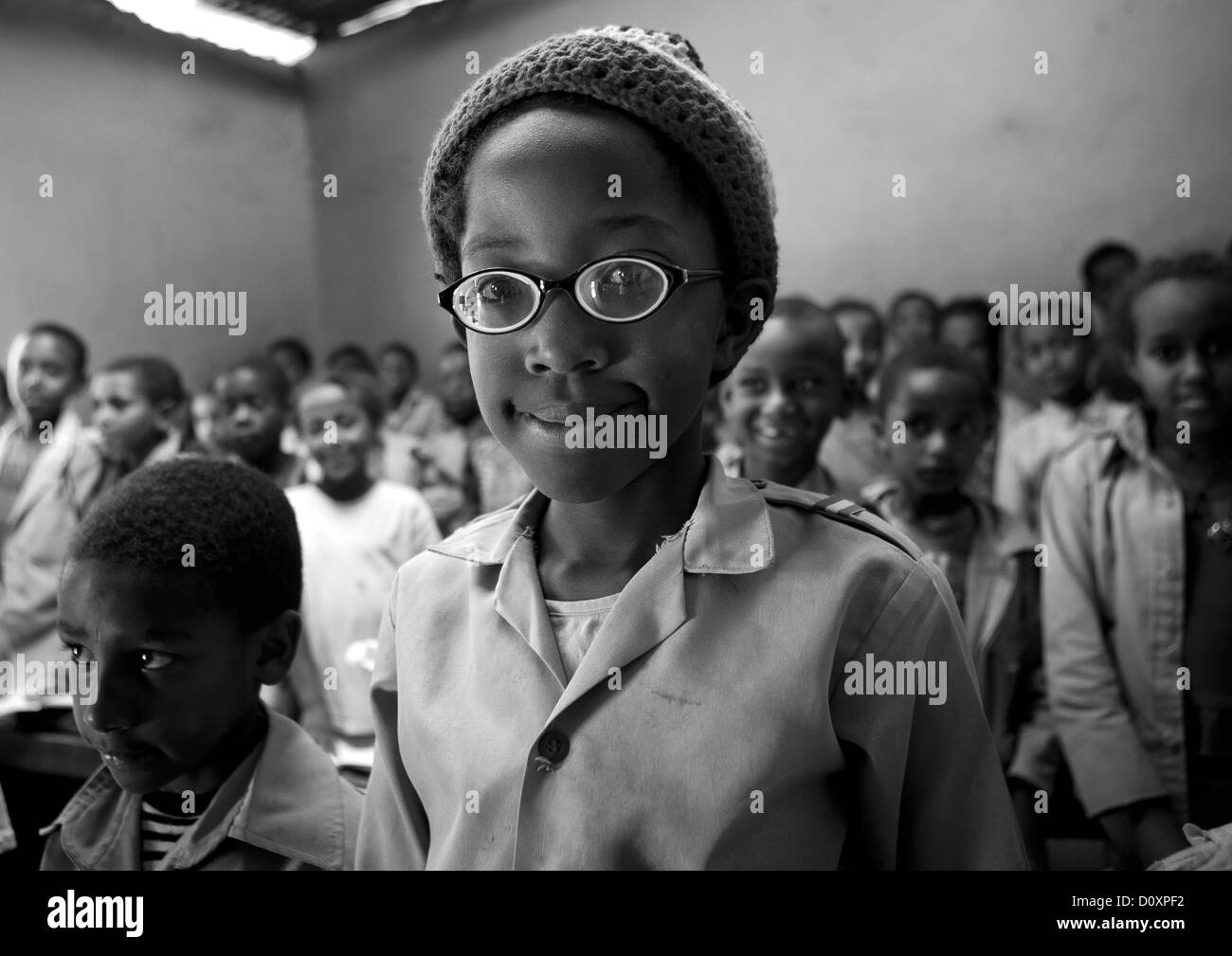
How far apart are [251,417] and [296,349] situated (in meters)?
0.33

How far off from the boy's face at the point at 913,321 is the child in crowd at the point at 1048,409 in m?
0.28

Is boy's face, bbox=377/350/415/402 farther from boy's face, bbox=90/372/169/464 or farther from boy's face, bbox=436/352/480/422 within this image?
boy's face, bbox=90/372/169/464

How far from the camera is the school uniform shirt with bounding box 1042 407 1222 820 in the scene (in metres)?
1.13

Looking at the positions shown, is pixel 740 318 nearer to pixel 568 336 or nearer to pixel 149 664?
pixel 568 336

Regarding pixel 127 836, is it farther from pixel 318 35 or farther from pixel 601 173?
pixel 318 35

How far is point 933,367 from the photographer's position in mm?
1681

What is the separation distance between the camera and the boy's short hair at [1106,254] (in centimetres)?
167

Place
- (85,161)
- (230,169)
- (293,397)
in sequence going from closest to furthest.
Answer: (230,169)
(85,161)
(293,397)

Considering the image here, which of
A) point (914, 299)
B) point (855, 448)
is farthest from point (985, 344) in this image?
point (855, 448)

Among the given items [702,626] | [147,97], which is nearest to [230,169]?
[147,97]

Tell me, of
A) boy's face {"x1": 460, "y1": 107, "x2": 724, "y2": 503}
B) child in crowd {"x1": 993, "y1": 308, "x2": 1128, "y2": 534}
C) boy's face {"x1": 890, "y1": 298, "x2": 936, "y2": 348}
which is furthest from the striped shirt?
boy's face {"x1": 890, "y1": 298, "x2": 936, "y2": 348}
